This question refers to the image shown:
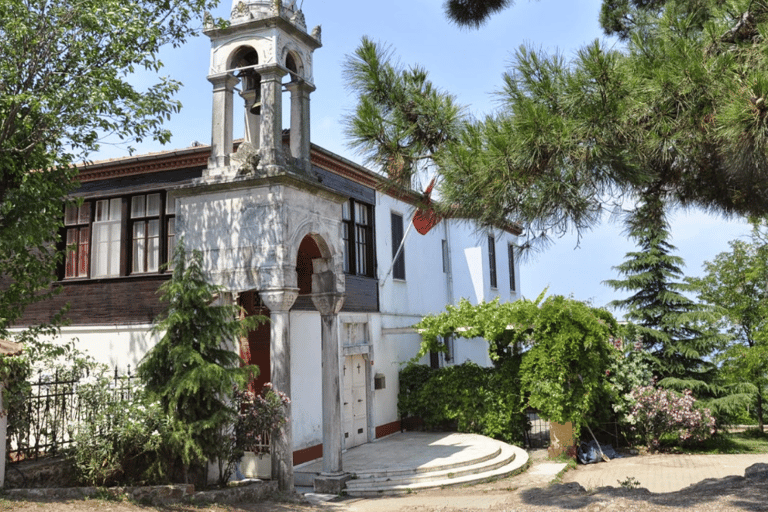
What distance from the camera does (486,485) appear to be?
44.2 ft

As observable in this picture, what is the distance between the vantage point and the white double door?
54.0ft

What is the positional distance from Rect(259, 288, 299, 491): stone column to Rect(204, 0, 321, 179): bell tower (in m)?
2.11

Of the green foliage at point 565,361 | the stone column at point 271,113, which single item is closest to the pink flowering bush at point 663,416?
the green foliage at point 565,361

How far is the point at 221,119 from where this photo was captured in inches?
491

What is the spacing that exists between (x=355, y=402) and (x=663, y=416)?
7.63m

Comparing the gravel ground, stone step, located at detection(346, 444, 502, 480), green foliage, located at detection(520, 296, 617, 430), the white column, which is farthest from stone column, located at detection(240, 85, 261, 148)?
green foliage, located at detection(520, 296, 617, 430)

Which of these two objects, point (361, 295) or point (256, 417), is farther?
point (361, 295)

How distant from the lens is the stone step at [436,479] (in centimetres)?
1270

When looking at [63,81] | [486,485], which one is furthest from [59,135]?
[486,485]

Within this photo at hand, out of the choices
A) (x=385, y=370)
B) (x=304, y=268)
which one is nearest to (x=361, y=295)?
(x=385, y=370)

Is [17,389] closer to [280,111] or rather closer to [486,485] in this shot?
[280,111]

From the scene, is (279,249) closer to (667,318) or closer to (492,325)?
(492,325)

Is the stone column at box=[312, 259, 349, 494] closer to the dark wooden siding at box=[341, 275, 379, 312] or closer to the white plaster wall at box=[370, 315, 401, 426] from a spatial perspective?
the dark wooden siding at box=[341, 275, 379, 312]

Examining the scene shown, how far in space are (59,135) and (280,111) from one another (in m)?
3.80
